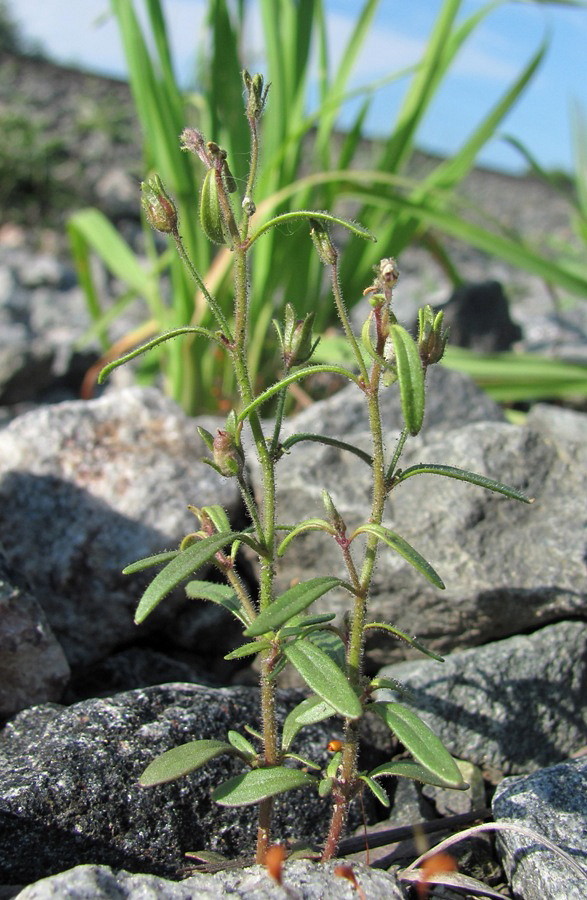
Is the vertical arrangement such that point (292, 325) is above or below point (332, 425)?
above

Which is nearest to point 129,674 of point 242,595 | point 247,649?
point 242,595

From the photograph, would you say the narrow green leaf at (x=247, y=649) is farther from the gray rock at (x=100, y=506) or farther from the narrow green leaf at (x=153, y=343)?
the gray rock at (x=100, y=506)

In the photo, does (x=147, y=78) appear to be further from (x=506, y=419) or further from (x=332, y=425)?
(x=506, y=419)

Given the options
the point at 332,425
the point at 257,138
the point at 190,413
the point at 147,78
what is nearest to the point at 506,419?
the point at 332,425

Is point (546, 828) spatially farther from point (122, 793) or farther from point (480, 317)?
point (480, 317)

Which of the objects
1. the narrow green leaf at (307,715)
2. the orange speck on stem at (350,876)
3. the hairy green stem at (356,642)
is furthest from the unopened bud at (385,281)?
the orange speck on stem at (350,876)

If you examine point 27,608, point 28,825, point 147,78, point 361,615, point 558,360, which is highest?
point 147,78
